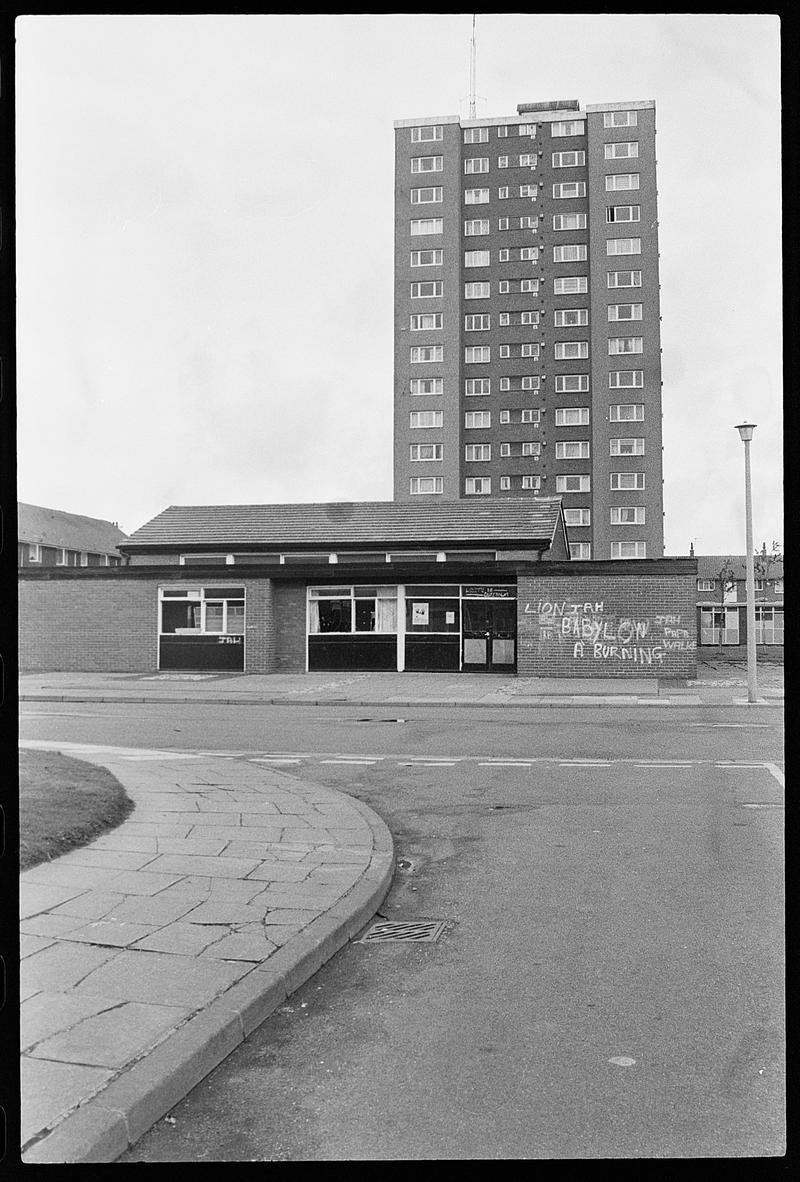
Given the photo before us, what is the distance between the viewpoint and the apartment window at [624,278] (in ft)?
204

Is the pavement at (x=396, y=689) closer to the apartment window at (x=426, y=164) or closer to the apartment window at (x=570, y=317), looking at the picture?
the apartment window at (x=570, y=317)

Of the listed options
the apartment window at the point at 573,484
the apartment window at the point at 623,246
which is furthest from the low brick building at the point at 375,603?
the apartment window at the point at 623,246

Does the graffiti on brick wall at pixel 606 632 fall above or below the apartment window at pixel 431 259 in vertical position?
below

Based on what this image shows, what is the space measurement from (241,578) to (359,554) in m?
4.19

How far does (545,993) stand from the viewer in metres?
3.85

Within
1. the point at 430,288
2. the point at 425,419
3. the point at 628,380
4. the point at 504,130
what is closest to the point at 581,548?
the point at 628,380

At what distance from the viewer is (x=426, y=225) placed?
215ft

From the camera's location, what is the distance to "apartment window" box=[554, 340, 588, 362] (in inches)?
2552

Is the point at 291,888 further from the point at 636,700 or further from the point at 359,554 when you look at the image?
the point at 359,554

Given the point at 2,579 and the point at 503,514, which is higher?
the point at 503,514

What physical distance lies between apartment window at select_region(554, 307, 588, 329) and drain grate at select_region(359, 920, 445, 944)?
209 feet

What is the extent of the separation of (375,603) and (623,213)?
46502 millimetres

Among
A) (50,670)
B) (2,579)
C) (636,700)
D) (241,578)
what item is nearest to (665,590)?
(636,700)

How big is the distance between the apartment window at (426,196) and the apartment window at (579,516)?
76.0 ft
